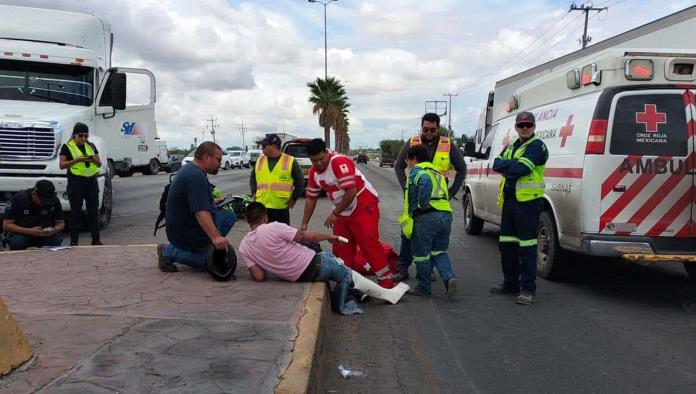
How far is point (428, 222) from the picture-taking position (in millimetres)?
5930

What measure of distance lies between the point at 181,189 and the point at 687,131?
505 cm

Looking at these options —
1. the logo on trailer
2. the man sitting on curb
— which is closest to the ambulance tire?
the man sitting on curb

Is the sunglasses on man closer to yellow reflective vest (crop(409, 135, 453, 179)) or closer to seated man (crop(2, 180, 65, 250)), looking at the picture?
yellow reflective vest (crop(409, 135, 453, 179))

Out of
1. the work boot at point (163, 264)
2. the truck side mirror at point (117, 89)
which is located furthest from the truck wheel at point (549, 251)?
the truck side mirror at point (117, 89)

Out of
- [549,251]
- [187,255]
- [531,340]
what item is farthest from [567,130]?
[187,255]

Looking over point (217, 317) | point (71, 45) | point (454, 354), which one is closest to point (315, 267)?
point (217, 317)

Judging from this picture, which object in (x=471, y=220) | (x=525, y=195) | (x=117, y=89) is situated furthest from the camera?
(x=117, y=89)

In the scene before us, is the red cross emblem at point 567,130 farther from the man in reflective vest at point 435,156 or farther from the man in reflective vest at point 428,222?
the man in reflective vest at point 428,222

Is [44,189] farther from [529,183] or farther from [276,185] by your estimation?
[529,183]

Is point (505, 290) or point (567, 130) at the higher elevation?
point (567, 130)

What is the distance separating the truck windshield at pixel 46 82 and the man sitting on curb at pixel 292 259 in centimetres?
661

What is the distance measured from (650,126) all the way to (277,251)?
390cm

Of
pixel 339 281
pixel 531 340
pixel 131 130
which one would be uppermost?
pixel 131 130

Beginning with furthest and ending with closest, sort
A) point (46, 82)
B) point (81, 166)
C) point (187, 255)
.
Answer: point (46, 82)
point (81, 166)
point (187, 255)
